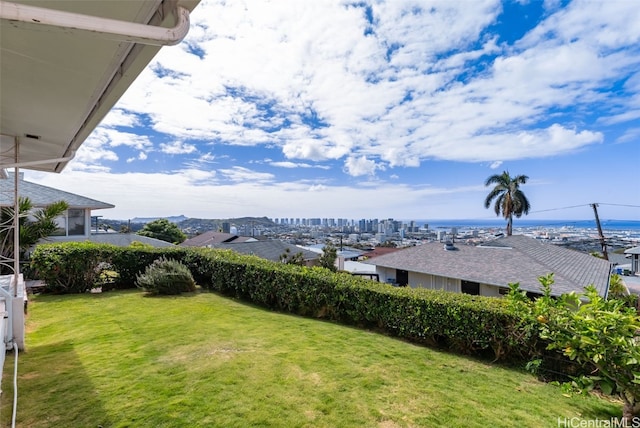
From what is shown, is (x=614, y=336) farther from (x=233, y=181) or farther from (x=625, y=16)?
(x=233, y=181)

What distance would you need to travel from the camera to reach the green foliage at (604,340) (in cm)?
279

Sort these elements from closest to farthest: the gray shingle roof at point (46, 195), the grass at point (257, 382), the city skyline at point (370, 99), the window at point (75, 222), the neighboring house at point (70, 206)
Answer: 1. the grass at point (257, 382)
2. the city skyline at point (370, 99)
3. the gray shingle roof at point (46, 195)
4. the neighboring house at point (70, 206)
5. the window at point (75, 222)

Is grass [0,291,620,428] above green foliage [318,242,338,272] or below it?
above

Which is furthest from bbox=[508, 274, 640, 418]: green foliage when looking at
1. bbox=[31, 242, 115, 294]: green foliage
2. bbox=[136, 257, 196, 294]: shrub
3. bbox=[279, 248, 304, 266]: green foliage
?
bbox=[279, 248, 304, 266]: green foliage

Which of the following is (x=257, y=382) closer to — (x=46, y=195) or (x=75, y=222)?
(x=75, y=222)

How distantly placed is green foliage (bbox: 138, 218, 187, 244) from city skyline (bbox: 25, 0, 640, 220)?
1059 centimetres

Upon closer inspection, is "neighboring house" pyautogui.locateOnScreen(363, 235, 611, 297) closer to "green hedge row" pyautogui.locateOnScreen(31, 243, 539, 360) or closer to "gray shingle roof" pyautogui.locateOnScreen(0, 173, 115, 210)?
"green hedge row" pyautogui.locateOnScreen(31, 243, 539, 360)

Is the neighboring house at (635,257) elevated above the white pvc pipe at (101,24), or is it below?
below

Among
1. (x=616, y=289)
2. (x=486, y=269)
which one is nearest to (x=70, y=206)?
(x=486, y=269)

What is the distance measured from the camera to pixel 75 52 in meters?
1.88

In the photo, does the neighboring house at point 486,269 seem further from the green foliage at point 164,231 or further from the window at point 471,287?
the green foliage at point 164,231

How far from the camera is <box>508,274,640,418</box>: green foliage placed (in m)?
2.79

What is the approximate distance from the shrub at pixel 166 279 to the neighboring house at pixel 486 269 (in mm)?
9742

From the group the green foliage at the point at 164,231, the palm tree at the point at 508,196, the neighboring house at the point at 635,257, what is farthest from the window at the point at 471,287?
the green foliage at the point at 164,231
